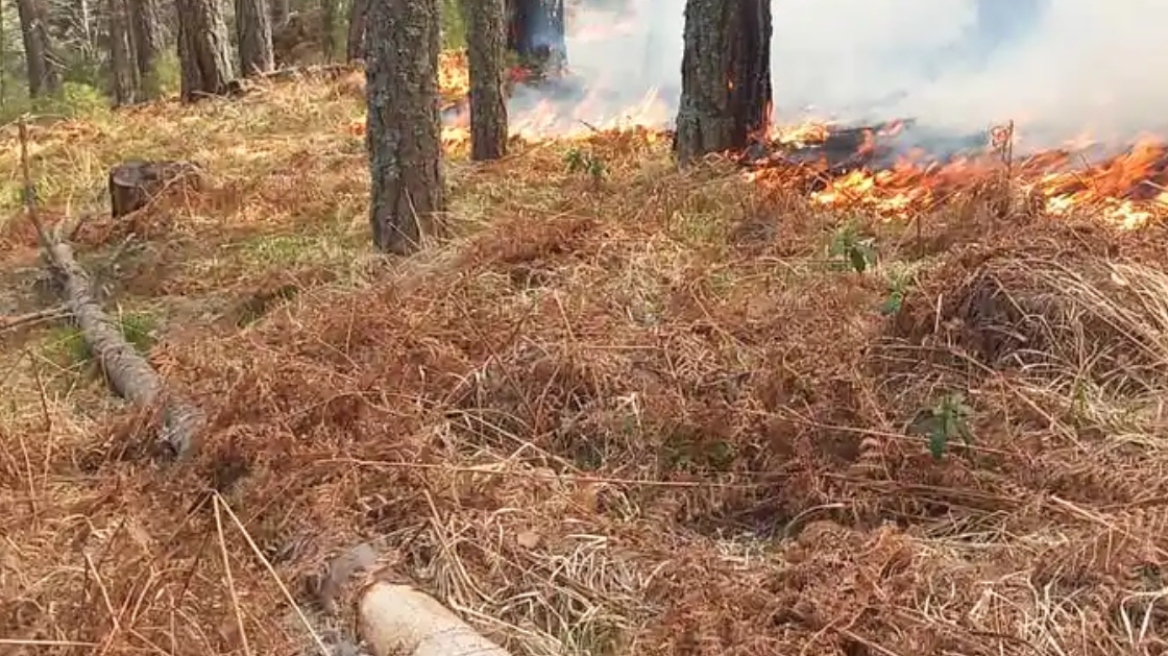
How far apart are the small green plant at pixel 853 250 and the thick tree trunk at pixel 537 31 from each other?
6.22m

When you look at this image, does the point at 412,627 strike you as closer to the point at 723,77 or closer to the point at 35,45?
the point at 723,77

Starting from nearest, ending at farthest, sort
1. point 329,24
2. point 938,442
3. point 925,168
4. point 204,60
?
1. point 938,442
2. point 925,168
3. point 204,60
4. point 329,24

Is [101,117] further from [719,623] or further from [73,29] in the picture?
[73,29]

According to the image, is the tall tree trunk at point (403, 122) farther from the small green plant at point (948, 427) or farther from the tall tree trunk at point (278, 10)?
the tall tree trunk at point (278, 10)

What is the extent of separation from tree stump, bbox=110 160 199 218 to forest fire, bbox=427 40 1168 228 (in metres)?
1.97

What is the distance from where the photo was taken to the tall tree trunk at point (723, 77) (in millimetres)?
6910

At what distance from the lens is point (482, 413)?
384 cm

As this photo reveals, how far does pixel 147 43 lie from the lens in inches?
537

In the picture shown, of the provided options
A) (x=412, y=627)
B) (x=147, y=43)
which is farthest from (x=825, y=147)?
(x=147, y=43)

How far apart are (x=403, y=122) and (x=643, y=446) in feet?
8.74

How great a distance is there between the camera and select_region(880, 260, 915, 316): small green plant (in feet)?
13.1

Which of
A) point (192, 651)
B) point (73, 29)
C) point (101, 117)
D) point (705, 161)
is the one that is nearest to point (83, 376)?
point (192, 651)

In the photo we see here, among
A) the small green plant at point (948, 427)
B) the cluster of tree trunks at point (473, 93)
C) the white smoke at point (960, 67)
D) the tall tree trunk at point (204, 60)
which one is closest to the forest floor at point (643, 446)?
the small green plant at point (948, 427)

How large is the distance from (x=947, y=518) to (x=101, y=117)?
363 inches
